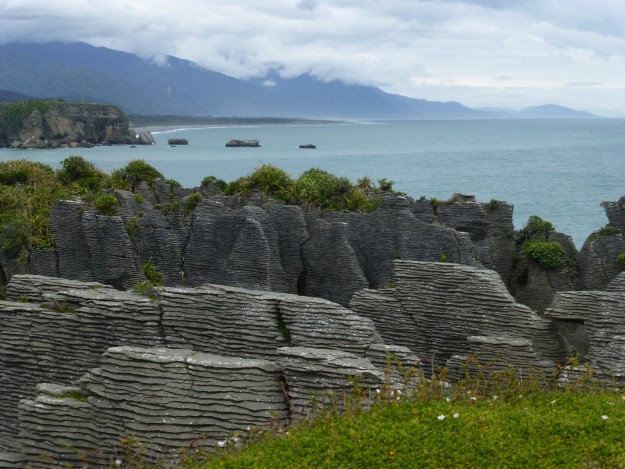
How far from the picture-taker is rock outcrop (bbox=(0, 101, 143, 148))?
165 m

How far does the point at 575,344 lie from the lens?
58.8ft

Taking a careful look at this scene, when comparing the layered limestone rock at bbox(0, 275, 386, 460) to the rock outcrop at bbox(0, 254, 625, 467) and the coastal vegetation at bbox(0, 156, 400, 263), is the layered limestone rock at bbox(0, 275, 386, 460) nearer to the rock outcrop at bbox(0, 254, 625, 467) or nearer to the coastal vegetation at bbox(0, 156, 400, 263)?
the rock outcrop at bbox(0, 254, 625, 467)

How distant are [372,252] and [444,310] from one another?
10.7 meters

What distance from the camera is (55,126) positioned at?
168 m

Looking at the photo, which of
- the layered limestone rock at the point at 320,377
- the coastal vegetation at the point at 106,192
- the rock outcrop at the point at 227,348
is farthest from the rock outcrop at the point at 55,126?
the layered limestone rock at the point at 320,377

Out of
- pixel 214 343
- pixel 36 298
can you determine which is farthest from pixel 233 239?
pixel 214 343

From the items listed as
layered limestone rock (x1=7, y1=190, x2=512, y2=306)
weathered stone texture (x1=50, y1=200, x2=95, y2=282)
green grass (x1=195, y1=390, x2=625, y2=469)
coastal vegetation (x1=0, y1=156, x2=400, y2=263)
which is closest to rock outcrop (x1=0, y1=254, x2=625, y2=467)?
green grass (x1=195, y1=390, x2=625, y2=469)

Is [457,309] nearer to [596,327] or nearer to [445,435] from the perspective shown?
[596,327]

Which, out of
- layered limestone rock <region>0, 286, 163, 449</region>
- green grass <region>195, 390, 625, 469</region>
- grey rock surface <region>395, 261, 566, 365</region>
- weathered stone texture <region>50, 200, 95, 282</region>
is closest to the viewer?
green grass <region>195, 390, 625, 469</region>

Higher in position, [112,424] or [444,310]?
[444,310]

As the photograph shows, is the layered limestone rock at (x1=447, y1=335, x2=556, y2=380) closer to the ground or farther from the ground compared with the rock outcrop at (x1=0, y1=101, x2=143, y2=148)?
closer to the ground

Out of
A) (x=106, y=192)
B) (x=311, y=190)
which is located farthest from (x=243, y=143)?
(x=311, y=190)

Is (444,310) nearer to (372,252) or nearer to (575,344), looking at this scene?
(575,344)

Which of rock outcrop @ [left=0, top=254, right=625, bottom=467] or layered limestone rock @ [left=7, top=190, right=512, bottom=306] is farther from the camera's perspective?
layered limestone rock @ [left=7, top=190, right=512, bottom=306]
